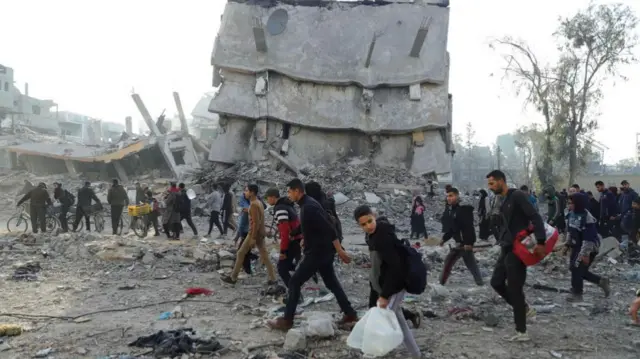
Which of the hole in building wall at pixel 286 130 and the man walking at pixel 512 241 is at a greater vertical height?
the hole in building wall at pixel 286 130

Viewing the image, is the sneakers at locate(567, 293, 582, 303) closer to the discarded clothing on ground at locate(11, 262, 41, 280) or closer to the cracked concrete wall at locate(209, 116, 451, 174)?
the discarded clothing on ground at locate(11, 262, 41, 280)

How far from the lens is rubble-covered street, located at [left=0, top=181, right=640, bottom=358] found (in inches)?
178

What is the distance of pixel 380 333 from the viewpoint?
3.79 m

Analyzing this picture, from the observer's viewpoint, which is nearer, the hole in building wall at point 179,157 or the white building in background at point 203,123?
the hole in building wall at point 179,157

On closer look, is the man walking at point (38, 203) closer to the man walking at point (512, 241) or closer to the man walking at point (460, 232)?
the man walking at point (460, 232)

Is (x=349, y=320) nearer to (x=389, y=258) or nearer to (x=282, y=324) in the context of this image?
(x=282, y=324)

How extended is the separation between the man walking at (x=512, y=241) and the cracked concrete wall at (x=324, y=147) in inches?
830

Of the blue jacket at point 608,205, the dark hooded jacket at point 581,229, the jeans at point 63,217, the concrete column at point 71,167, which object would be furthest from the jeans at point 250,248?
the concrete column at point 71,167

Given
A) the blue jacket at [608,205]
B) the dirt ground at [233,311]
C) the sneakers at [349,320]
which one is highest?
the blue jacket at [608,205]

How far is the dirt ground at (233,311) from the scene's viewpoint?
4.55m

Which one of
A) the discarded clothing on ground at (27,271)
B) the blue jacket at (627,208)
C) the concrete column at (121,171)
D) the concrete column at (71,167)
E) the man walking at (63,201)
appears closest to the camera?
the discarded clothing on ground at (27,271)

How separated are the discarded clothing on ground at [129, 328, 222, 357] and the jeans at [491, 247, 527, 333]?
2.61m

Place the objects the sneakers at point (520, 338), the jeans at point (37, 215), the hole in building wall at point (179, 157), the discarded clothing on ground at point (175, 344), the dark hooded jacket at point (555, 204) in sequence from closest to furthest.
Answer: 1. the discarded clothing on ground at point (175, 344)
2. the sneakers at point (520, 338)
3. the dark hooded jacket at point (555, 204)
4. the jeans at point (37, 215)
5. the hole in building wall at point (179, 157)

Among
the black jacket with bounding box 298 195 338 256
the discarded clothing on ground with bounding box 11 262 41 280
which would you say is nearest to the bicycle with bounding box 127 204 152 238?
the discarded clothing on ground with bounding box 11 262 41 280
